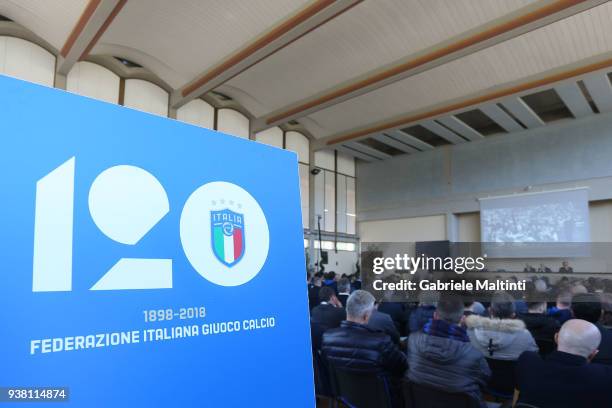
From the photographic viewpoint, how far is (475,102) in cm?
1081

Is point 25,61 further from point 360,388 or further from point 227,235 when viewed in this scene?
point 227,235

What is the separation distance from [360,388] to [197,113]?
11.0 metres

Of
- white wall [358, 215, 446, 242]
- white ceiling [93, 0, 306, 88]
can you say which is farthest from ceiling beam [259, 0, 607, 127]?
white wall [358, 215, 446, 242]

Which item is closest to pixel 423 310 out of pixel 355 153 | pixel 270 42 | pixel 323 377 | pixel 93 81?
pixel 323 377

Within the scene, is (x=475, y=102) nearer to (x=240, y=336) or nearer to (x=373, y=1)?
(x=373, y=1)

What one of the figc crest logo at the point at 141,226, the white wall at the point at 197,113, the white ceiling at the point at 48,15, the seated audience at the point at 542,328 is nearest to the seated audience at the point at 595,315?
the seated audience at the point at 542,328

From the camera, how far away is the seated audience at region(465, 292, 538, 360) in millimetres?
2938

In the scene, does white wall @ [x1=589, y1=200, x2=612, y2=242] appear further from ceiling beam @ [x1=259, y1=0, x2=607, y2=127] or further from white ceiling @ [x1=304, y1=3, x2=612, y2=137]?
ceiling beam @ [x1=259, y1=0, x2=607, y2=127]

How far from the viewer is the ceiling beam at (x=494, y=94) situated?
354 inches

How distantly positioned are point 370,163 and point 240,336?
55.2 feet

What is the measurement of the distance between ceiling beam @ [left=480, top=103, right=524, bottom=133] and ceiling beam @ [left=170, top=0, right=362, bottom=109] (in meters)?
6.01

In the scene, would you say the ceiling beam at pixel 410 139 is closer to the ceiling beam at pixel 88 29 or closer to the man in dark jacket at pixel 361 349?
the ceiling beam at pixel 88 29

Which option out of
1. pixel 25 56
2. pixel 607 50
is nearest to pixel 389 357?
pixel 607 50

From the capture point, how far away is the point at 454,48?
8359 mm
